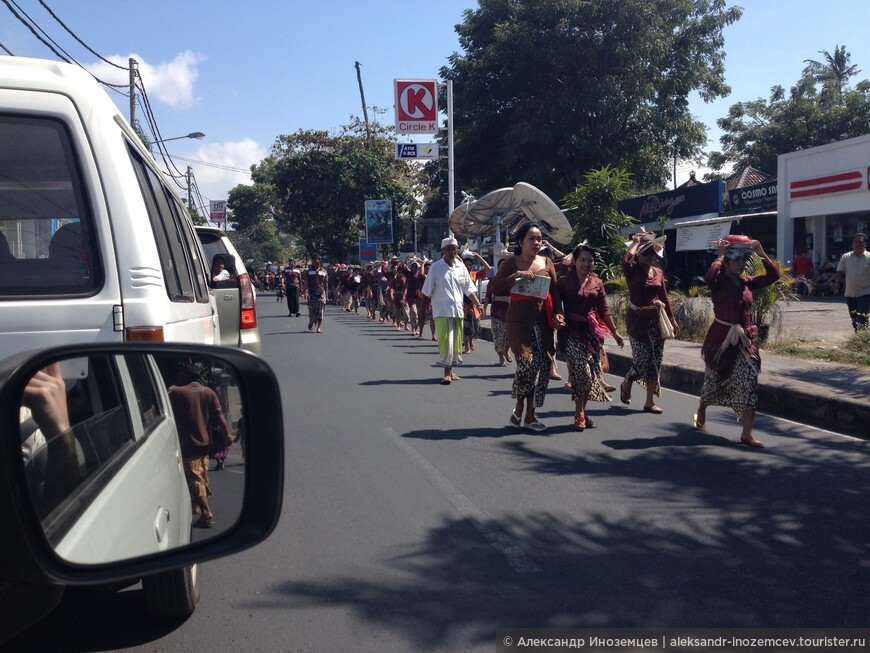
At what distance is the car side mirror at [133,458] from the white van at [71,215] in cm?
67

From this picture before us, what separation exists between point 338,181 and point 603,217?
31964 millimetres

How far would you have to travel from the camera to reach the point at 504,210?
19.4 m

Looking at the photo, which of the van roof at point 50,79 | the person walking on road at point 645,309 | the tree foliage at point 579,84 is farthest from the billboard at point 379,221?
the van roof at point 50,79

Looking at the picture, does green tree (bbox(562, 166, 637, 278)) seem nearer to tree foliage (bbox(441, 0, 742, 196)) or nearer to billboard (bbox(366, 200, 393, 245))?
tree foliage (bbox(441, 0, 742, 196))

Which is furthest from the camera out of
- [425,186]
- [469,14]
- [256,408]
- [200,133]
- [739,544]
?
[425,186]

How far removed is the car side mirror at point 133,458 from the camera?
1.81m

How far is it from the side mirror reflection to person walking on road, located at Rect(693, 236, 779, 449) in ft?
19.9

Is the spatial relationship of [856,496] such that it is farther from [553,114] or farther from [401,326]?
[553,114]

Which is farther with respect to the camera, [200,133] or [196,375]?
[200,133]

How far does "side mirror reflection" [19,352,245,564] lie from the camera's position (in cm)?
190

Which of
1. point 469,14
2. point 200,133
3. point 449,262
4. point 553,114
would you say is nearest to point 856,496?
point 449,262

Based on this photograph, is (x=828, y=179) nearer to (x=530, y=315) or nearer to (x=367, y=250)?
(x=530, y=315)

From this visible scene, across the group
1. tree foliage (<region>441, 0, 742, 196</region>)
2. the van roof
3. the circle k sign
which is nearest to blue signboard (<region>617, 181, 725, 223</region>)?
tree foliage (<region>441, 0, 742, 196</region>)

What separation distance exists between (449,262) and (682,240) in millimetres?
18003
